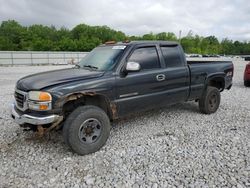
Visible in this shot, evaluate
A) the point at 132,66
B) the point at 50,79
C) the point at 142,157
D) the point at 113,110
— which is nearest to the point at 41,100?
the point at 50,79

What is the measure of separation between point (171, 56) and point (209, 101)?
5.60ft

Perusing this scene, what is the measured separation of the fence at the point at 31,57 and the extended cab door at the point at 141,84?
76.6 feet

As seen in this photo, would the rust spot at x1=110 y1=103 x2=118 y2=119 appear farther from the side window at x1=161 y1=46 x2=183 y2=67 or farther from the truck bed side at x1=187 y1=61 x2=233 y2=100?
the truck bed side at x1=187 y1=61 x2=233 y2=100

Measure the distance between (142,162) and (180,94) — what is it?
211cm

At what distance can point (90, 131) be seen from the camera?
3723 mm

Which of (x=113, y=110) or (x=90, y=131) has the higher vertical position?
(x=113, y=110)

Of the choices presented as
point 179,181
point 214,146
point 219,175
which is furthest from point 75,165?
point 214,146

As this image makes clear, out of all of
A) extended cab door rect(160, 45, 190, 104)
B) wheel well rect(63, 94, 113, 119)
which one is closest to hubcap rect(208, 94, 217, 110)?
extended cab door rect(160, 45, 190, 104)

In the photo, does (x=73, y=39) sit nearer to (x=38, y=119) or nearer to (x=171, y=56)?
(x=171, y=56)

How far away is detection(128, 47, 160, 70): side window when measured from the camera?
14.2 feet

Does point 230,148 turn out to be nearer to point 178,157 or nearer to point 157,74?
point 178,157

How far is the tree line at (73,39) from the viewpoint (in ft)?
188

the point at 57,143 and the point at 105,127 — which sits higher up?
the point at 105,127

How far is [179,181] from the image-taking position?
9.59 feet
